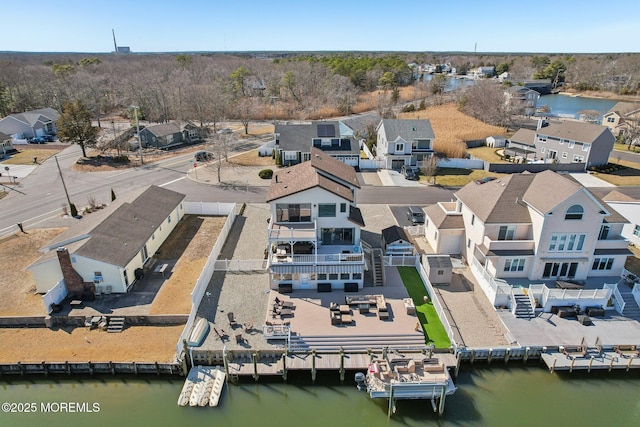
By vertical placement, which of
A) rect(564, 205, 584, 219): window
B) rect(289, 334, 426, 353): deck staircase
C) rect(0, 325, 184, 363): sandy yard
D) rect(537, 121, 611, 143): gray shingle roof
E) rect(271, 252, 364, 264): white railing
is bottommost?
rect(0, 325, 184, 363): sandy yard

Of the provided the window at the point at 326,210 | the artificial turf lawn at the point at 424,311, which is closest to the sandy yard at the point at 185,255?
the window at the point at 326,210

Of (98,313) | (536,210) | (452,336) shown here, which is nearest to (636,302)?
(536,210)

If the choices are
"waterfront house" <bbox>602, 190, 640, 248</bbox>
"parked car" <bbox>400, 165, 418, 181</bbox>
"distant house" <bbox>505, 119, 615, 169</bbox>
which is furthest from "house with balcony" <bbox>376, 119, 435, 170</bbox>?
"waterfront house" <bbox>602, 190, 640, 248</bbox>

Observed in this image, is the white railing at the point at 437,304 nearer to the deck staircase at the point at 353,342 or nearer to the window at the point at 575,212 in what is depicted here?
the deck staircase at the point at 353,342

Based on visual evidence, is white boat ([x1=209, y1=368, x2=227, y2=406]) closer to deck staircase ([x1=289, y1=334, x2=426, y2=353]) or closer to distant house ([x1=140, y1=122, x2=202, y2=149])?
deck staircase ([x1=289, y1=334, x2=426, y2=353])

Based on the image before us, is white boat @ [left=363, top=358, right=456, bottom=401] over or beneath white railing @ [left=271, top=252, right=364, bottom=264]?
beneath

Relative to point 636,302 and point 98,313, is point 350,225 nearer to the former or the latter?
point 98,313
